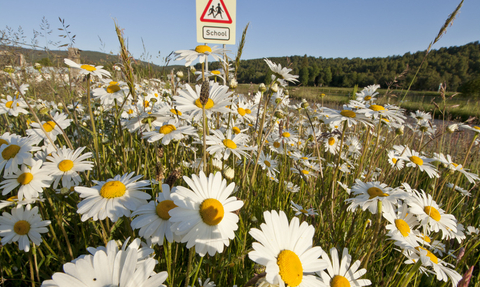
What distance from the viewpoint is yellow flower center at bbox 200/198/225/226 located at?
733 millimetres

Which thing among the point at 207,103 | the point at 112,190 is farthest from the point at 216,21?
the point at 112,190

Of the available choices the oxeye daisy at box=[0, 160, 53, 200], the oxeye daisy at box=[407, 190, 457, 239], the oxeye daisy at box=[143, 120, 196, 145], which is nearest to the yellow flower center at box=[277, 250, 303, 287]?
the oxeye daisy at box=[143, 120, 196, 145]

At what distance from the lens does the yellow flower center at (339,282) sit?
813 mm

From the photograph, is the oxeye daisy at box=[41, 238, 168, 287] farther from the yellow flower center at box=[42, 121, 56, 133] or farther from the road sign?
the road sign

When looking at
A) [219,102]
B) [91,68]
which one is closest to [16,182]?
[91,68]

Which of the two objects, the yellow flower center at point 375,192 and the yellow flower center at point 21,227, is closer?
the yellow flower center at point 21,227

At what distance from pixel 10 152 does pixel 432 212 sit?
2.40 metres

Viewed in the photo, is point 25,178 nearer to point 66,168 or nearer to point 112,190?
point 66,168

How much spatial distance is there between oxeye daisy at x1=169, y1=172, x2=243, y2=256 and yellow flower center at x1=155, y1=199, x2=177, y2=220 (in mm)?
87

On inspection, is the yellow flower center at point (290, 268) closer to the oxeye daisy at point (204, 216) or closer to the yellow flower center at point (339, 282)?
the oxeye daisy at point (204, 216)

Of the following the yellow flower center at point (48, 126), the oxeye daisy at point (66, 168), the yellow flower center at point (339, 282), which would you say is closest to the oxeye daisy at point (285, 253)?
the yellow flower center at point (339, 282)

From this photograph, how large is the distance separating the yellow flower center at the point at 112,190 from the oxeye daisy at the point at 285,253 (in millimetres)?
580

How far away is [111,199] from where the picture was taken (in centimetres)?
86

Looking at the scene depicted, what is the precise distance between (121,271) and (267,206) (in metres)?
1.15
